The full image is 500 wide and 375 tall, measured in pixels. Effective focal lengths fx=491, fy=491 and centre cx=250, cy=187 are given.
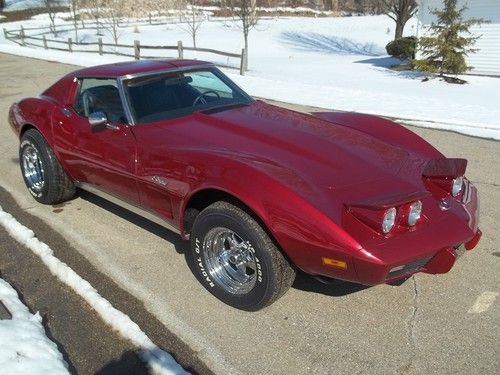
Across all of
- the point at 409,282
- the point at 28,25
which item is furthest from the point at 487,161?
the point at 28,25

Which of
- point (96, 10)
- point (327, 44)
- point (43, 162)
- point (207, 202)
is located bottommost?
point (327, 44)

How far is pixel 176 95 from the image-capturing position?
12.8ft

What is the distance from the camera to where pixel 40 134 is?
4.61 m

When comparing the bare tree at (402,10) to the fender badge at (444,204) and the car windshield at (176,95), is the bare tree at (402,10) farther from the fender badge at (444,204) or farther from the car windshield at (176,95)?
the fender badge at (444,204)

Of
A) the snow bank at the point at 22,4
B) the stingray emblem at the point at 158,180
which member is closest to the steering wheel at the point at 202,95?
the stingray emblem at the point at 158,180

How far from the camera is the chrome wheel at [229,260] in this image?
2.97 metres

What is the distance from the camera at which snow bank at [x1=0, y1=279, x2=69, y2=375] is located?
2457 millimetres

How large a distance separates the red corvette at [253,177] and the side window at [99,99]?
0.5 inches

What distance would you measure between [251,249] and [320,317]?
0.63 meters

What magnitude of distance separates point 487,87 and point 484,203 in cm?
1241

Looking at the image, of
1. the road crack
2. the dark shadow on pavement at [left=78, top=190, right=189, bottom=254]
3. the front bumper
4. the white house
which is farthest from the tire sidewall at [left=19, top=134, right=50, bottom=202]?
the white house

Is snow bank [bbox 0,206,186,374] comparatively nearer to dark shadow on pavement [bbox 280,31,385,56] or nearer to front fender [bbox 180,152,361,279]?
front fender [bbox 180,152,361,279]

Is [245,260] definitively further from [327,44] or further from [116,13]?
[116,13]

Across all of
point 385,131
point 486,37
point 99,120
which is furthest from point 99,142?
point 486,37
